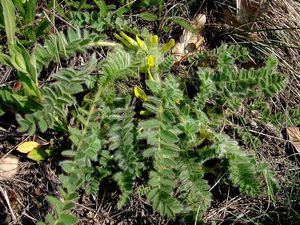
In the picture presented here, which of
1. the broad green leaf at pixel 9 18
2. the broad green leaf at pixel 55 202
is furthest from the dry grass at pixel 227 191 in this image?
the broad green leaf at pixel 9 18

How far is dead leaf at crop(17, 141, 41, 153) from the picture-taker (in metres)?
2.11

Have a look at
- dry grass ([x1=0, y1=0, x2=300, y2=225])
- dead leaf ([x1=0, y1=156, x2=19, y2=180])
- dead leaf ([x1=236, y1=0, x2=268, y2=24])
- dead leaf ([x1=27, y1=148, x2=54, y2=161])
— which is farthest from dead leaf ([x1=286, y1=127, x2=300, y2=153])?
dead leaf ([x1=0, y1=156, x2=19, y2=180])

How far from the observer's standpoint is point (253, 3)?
103 inches

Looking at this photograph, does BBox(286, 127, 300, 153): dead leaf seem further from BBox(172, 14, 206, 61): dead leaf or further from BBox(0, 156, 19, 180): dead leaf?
BBox(0, 156, 19, 180): dead leaf

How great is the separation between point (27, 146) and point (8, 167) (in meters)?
0.11

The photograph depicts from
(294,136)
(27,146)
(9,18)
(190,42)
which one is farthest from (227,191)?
(9,18)

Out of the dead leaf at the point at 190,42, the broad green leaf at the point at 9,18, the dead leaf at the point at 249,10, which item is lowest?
the dead leaf at the point at 190,42

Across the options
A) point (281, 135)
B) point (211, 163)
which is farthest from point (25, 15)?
A: point (281, 135)

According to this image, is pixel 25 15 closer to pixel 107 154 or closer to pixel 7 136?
pixel 7 136

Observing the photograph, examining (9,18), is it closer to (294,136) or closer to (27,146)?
(27,146)

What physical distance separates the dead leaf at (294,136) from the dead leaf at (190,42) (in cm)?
57

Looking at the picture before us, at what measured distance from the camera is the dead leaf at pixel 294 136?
2.40m

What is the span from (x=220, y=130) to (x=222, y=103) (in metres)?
0.12

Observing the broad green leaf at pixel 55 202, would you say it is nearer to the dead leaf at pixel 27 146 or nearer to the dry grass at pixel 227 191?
the dry grass at pixel 227 191
